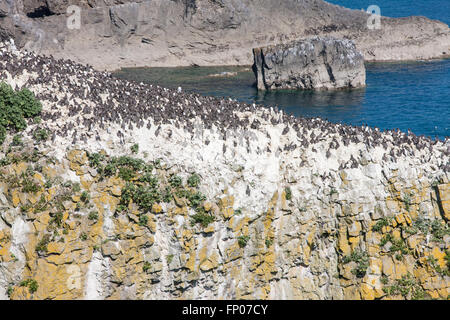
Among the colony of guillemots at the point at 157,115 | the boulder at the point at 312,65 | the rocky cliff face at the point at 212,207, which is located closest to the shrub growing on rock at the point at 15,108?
the rocky cliff face at the point at 212,207

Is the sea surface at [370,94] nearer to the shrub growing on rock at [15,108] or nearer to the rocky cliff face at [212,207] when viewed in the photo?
the rocky cliff face at [212,207]

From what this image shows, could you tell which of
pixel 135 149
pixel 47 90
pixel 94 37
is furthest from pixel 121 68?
pixel 135 149

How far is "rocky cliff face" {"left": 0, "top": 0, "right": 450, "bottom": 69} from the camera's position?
96.2 metres

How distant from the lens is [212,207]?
2725 cm

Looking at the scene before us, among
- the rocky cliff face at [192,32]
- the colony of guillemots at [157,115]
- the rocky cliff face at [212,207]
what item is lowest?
the rocky cliff face at [212,207]

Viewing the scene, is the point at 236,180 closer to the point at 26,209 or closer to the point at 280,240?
the point at 280,240

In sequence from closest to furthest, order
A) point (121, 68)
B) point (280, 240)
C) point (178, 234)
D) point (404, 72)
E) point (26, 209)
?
point (26, 209)
point (178, 234)
point (280, 240)
point (404, 72)
point (121, 68)

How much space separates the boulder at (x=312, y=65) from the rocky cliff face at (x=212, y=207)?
43567 millimetres

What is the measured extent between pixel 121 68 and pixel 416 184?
7855 cm

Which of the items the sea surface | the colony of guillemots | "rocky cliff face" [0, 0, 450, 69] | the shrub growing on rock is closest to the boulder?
the sea surface

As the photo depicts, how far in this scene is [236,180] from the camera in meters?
28.2

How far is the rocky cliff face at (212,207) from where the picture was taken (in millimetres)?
25328

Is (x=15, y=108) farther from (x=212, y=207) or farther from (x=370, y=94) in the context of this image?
(x=370, y=94)

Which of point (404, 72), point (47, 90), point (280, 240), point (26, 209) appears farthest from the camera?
point (404, 72)
